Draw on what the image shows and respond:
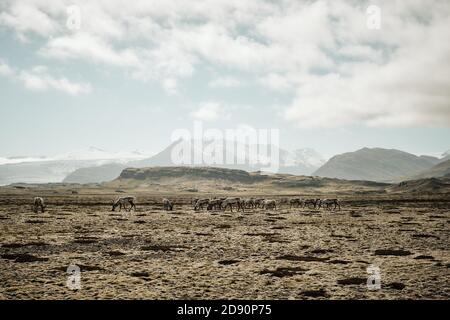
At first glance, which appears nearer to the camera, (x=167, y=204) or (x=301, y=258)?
(x=301, y=258)

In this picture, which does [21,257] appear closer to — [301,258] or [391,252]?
[301,258]

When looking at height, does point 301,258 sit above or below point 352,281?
below

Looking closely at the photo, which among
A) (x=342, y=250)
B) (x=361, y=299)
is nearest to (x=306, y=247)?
(x=342, y=250)

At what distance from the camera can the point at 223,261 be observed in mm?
24188

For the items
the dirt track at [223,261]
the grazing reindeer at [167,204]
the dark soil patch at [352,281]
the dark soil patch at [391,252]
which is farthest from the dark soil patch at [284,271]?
the grazing reindeer at [167,204]

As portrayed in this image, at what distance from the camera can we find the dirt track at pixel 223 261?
17.4 meters

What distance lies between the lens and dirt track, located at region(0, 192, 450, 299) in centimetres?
1739

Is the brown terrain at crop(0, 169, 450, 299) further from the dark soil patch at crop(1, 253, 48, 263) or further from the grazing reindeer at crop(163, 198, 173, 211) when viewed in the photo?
the grazing reindeer at crop(163, 198, 173, 211)

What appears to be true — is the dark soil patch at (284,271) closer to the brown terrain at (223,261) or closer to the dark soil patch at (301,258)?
the brown terrain at (223,261)

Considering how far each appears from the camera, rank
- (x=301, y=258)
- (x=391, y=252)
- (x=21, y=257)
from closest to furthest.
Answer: (x=21, y=257) → (x=301, y=258) → (x=391, y=252)

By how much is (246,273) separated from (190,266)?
385 centimetres

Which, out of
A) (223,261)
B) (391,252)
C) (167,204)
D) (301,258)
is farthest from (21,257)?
(167,204)

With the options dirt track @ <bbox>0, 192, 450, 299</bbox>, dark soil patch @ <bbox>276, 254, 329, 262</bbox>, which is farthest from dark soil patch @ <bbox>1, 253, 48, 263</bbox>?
dark soil patch @ <bbox>276, 254, 329, 262</bbox>
